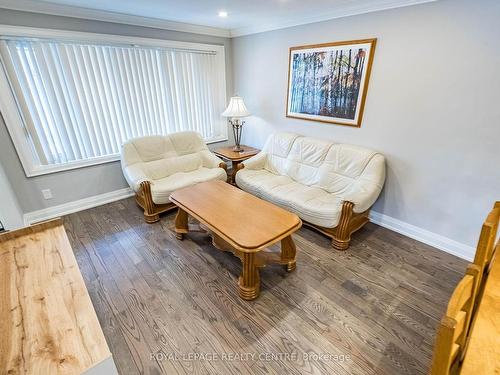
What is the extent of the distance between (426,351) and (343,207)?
1209 mm

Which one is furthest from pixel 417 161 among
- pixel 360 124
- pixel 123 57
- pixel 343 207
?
pixel 123 57

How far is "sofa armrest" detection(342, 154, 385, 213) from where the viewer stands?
7.87 feet

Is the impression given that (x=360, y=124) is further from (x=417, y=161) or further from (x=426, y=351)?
(x=426, y=351)

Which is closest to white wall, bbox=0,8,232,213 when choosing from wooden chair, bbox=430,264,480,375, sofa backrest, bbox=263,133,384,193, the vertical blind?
the vertical blind

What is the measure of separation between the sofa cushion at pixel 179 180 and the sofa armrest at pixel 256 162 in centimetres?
36

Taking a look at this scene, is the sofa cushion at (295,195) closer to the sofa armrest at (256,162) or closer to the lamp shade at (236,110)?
the sofa armrest at (256,162)

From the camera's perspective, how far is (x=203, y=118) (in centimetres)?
423

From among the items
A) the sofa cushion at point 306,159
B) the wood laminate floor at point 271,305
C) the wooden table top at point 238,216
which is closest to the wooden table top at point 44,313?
the wood laminate floor at point 271,305

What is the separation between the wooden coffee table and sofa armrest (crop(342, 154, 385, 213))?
0.73 meters

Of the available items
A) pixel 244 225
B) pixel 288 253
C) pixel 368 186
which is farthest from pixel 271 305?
pixel 368 186

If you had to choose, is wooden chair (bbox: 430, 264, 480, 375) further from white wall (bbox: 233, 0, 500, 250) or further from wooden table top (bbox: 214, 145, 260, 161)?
wooden table top (bbox: 214, 145, 260, 161)

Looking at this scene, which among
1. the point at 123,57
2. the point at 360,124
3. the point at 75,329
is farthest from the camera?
the point at 123,57

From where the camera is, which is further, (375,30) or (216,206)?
(375,30)

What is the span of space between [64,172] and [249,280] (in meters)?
2.76
